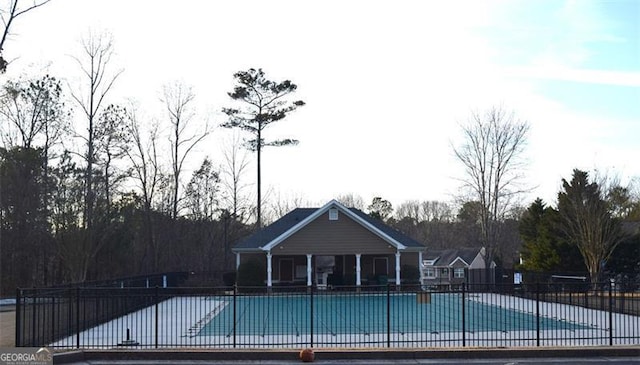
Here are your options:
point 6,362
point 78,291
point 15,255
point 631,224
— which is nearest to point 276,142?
point 15,255

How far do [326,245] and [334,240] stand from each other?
0.56m

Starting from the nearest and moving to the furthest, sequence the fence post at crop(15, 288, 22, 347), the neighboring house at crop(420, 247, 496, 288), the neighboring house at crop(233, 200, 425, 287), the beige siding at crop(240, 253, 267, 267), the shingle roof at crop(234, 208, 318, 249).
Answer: the fence post at crop(15, 288, 22, 347) < the neighboring house at crop(233, 200, 425, 287) < the beige siding at crop(240, 253, 267, 267) < the shingle roof at crop(234, 208, 318, 249) < the neighboring house at crop(420, 247, 496, 288)

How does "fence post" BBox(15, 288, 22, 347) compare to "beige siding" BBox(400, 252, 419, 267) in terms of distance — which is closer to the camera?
"fence post" BBox(15, 288, 22, 347)

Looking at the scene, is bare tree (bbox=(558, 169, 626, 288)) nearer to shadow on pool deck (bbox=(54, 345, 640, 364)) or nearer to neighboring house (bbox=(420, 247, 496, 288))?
shadow on pool deck (bbox=(54, 345, 640, 364))

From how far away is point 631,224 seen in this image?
56.1m

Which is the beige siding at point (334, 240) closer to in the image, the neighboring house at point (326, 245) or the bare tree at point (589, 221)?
the neighboring house at point (326, 245)

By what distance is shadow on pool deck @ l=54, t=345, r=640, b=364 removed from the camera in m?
15.2

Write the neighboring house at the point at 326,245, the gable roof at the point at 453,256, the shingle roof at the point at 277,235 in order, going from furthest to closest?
the gable roof at the point at 453,256
the shingle roof at the point at 277,235
the neighboring house at the point at 326,245

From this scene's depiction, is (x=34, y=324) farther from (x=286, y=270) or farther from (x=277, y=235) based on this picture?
(x=286, y=270)

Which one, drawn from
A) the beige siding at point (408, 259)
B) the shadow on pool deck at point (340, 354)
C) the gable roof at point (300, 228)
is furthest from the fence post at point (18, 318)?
the beige siding at point (408, 259)

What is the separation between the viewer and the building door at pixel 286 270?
158 feet

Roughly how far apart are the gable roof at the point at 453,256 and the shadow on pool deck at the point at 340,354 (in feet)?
213

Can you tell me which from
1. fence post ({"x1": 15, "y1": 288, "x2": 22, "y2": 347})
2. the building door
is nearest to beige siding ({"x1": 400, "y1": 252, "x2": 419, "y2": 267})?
the building door

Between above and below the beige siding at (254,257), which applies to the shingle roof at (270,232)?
above
